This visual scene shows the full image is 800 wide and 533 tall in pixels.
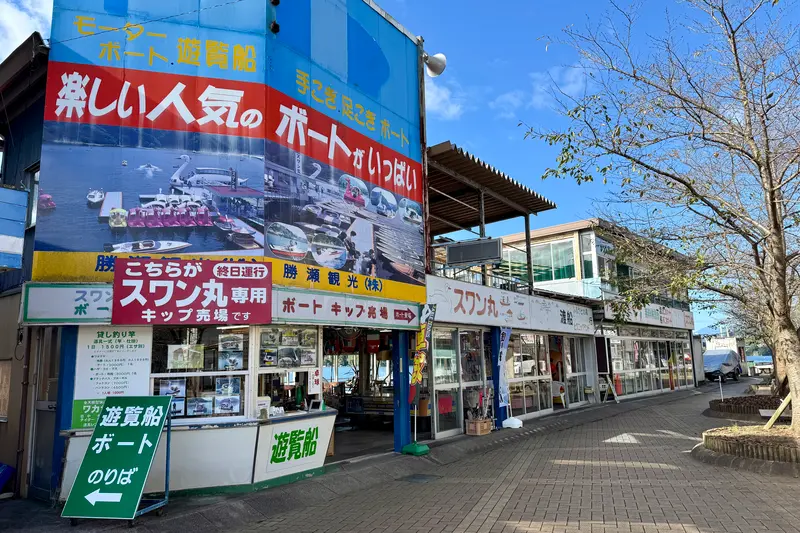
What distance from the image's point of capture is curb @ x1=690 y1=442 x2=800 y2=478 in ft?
25.4

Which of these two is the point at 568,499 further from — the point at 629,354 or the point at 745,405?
the point at 629,354

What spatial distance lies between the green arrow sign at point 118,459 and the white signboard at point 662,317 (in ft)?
53.3

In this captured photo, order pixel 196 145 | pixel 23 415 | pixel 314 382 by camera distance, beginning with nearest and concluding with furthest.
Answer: pixel 196 145 < pixel 23 415 < pixel 314 382

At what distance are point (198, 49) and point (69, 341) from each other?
172 inches

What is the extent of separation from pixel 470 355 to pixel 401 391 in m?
3.00

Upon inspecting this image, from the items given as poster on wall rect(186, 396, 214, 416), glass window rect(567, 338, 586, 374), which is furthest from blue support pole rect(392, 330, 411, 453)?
glass window rect(567, 338, 586, 374)

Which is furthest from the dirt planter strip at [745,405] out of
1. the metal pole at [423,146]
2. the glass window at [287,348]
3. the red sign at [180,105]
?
the red sign at [180,105]

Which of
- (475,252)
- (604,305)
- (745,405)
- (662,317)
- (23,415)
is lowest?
(745,405)

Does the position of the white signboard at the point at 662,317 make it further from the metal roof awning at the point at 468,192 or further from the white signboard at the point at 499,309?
the metal roof awning at the point at 468,192

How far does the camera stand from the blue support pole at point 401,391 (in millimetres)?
9922

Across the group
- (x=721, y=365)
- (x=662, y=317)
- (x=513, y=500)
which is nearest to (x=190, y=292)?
(x=513, y=500)

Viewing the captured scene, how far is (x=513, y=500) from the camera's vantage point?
6.97m

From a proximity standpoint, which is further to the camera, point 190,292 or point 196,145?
point 196,145

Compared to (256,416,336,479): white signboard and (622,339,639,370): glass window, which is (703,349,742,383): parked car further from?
(256,416,336,479): white signboard
